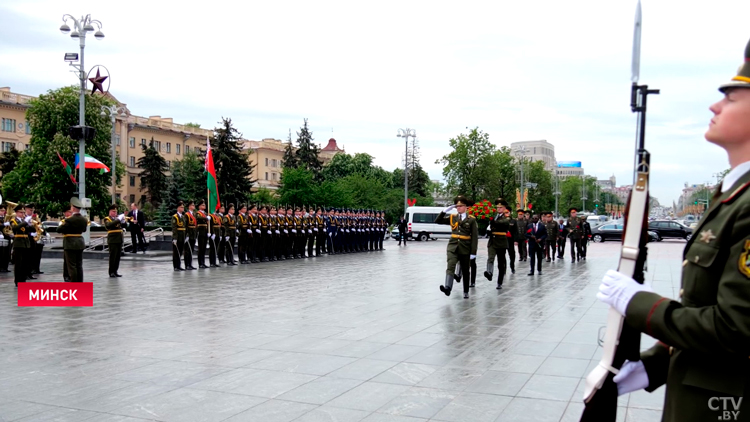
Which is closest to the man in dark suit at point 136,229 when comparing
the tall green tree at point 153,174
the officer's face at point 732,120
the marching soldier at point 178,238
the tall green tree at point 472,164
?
the marching soldier at point 178,238

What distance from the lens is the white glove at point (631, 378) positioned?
249 centimetres

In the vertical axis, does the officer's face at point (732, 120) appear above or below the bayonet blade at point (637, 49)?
below

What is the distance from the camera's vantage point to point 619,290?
2402 mm

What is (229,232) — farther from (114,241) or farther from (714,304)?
(714,304)

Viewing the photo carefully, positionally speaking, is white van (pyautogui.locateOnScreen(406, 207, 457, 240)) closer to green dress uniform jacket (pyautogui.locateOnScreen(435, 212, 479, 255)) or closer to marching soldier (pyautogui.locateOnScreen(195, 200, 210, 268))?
marching soldier (pyautogui.locateOnScreen(195, 200, 210, 268))

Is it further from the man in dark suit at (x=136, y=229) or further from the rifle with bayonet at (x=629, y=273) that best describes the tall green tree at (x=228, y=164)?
the rifle with bayonet at (x=629, y=273)

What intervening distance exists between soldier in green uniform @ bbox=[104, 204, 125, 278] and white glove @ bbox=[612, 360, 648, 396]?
16.5 m

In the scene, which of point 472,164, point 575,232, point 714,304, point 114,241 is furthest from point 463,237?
point 472,164

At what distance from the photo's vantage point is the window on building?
70312mm

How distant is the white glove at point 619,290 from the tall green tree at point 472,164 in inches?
2511

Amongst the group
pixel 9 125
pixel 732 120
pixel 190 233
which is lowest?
pixel 190 233

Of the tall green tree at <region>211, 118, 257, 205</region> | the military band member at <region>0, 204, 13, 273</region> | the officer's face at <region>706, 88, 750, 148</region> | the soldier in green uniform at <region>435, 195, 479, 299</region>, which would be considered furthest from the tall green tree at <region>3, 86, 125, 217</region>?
the officer's face at <region>706, 88, 750, 148</region>

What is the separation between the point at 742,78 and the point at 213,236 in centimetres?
1963

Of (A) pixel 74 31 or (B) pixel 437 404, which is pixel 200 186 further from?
(B) pixel 437 404
